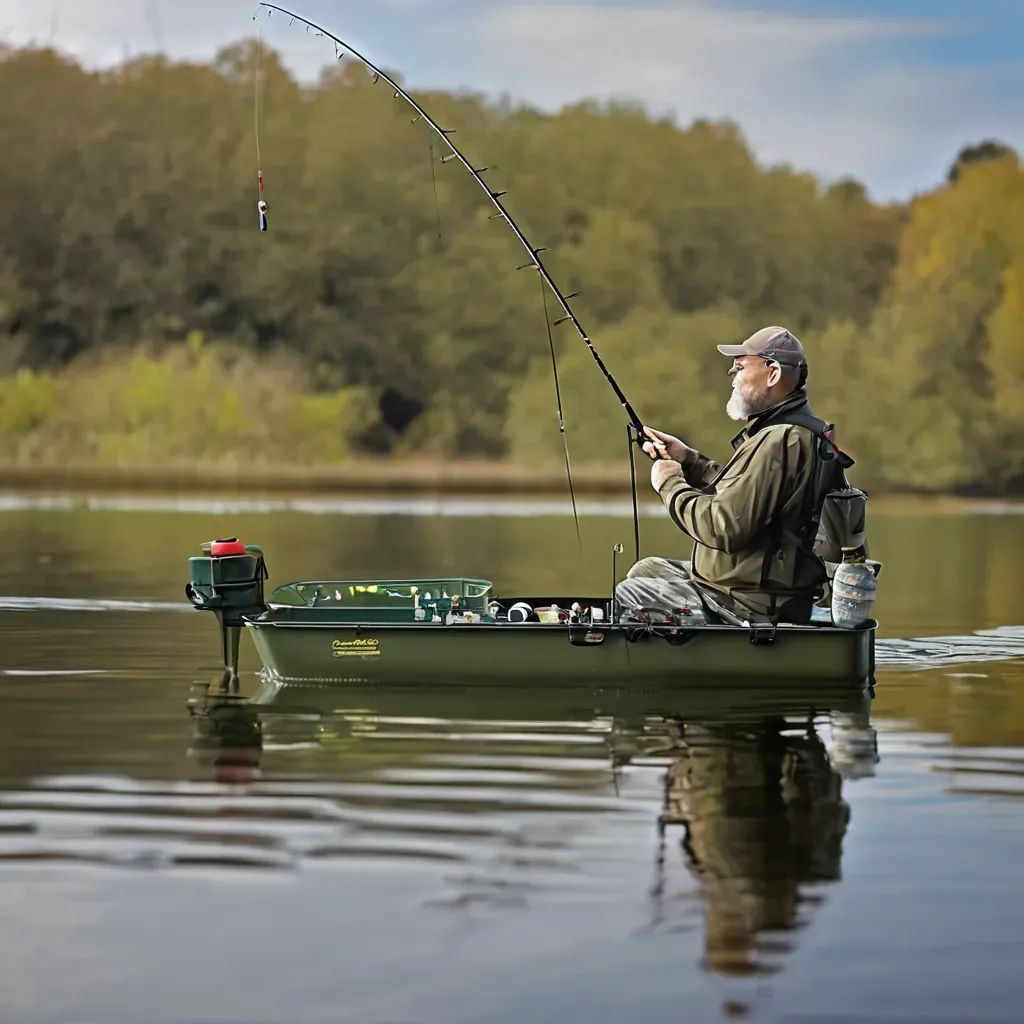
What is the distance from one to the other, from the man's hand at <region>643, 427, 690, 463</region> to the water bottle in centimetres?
91

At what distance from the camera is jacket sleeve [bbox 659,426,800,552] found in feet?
28.4

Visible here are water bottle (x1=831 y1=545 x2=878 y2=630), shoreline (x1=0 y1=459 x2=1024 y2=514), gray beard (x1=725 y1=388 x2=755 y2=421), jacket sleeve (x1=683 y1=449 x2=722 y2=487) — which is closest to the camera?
water bottle (x1=831 y1=545 x2=878 y2=630)

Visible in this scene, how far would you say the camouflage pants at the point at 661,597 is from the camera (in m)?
9.14

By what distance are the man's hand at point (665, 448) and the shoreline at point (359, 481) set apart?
39.2 meters

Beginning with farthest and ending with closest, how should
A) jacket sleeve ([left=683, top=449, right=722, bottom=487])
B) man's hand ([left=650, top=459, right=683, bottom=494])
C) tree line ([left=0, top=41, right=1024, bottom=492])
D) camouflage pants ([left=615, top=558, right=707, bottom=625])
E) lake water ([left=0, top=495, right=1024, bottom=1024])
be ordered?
tree line ([left=0, top=41, right=1024, bottom=492]), jacket sleeve ([left=683, top=449, right=722, bottom=487]), camouflage pants ([left=615, top=558, right=707, bottom=625]), man's hand ([left=650, top=459, right=683, bottom=494]), lake water ([left=0, top=495, right=1024, bottom=1024])

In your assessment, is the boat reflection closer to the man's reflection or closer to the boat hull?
the man's reflection

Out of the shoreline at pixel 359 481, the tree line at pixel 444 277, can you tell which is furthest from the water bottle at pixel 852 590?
the tree line at pixel 444 277

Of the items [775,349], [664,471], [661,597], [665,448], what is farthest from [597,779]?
[775,349]

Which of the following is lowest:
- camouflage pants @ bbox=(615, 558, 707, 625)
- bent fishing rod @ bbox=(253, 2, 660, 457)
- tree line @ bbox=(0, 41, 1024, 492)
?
camouflage pants @ bbox=(615, 558, 707, 625)

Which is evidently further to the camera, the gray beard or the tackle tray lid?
the tackle tray lid

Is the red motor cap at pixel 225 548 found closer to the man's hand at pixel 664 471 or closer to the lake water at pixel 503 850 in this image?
the lake water at pixel 503 850

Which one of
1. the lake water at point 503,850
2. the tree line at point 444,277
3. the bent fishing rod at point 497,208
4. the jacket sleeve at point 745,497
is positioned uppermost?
the tree line at point 444,277

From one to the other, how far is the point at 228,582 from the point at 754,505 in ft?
9.15

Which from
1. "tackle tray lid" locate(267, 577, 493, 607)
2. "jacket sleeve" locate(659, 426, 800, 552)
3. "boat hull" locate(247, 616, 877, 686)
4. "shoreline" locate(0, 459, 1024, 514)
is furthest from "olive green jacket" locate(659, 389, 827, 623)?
"shoreline" locate(0, 459, 1024, 514)
